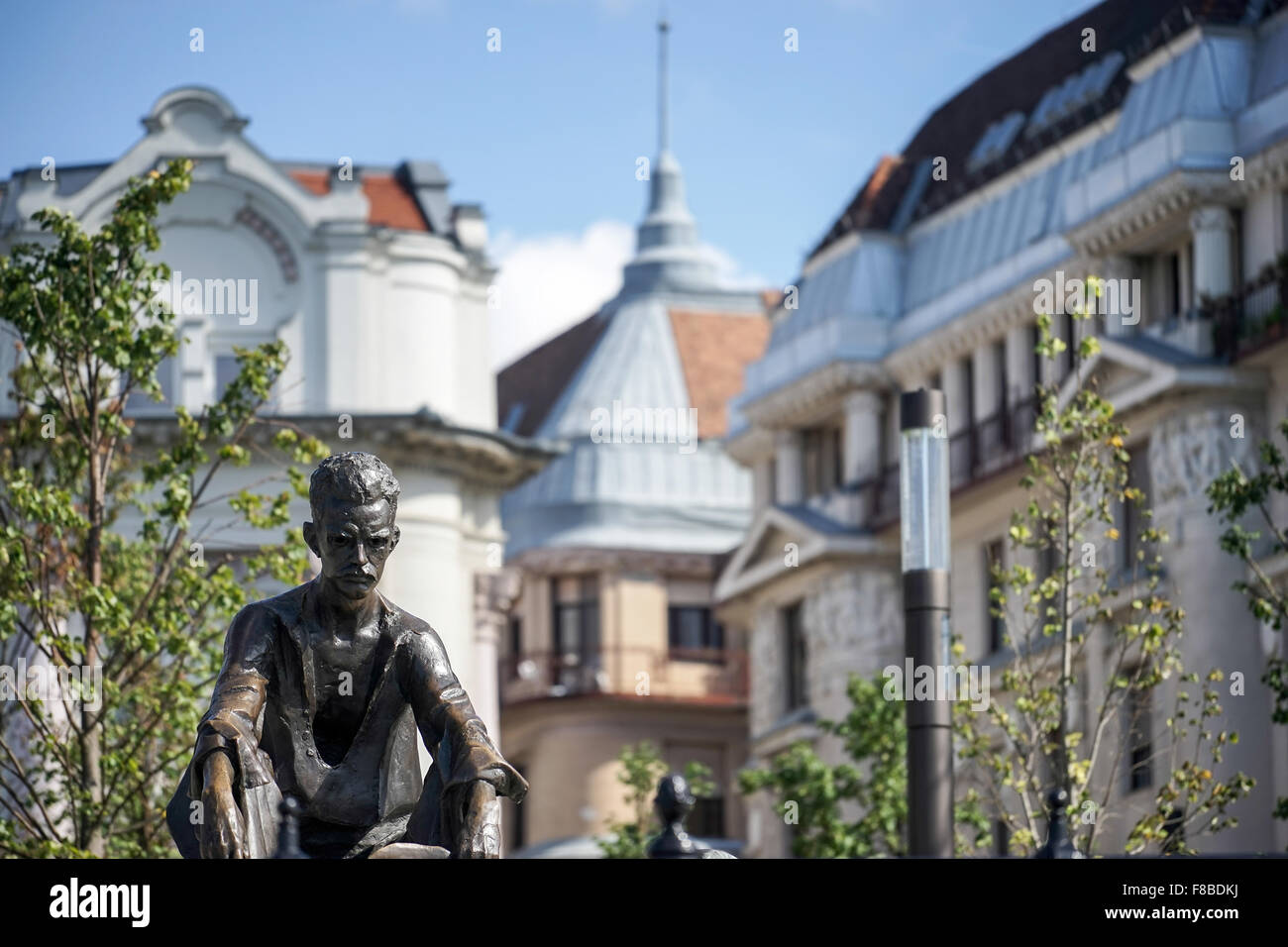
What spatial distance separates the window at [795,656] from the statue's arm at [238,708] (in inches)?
2190

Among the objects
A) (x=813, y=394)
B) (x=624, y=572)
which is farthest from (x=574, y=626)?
(x=813, y=394)

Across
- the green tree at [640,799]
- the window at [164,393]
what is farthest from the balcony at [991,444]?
the window at [164,393]

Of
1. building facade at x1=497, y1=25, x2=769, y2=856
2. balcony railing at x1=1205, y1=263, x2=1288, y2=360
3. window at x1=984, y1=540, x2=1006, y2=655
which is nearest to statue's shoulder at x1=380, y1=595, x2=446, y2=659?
balcony railing at x1=1205, y1=263, x2=1288, y2=360

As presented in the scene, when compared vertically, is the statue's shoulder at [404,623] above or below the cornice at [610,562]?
below

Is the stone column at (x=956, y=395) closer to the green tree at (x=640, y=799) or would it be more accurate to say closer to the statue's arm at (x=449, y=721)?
the green tree at (x=640, y=799)

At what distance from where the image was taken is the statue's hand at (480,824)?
49.5ft

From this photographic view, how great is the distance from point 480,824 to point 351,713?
0.97m

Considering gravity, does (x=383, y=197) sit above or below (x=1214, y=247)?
above

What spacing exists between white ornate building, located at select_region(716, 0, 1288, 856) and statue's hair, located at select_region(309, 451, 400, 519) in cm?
3106

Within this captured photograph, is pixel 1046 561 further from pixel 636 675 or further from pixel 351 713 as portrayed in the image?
pixel 351 713

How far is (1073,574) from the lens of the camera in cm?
3388

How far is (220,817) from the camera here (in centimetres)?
1472

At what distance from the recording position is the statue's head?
15500 millimetres
